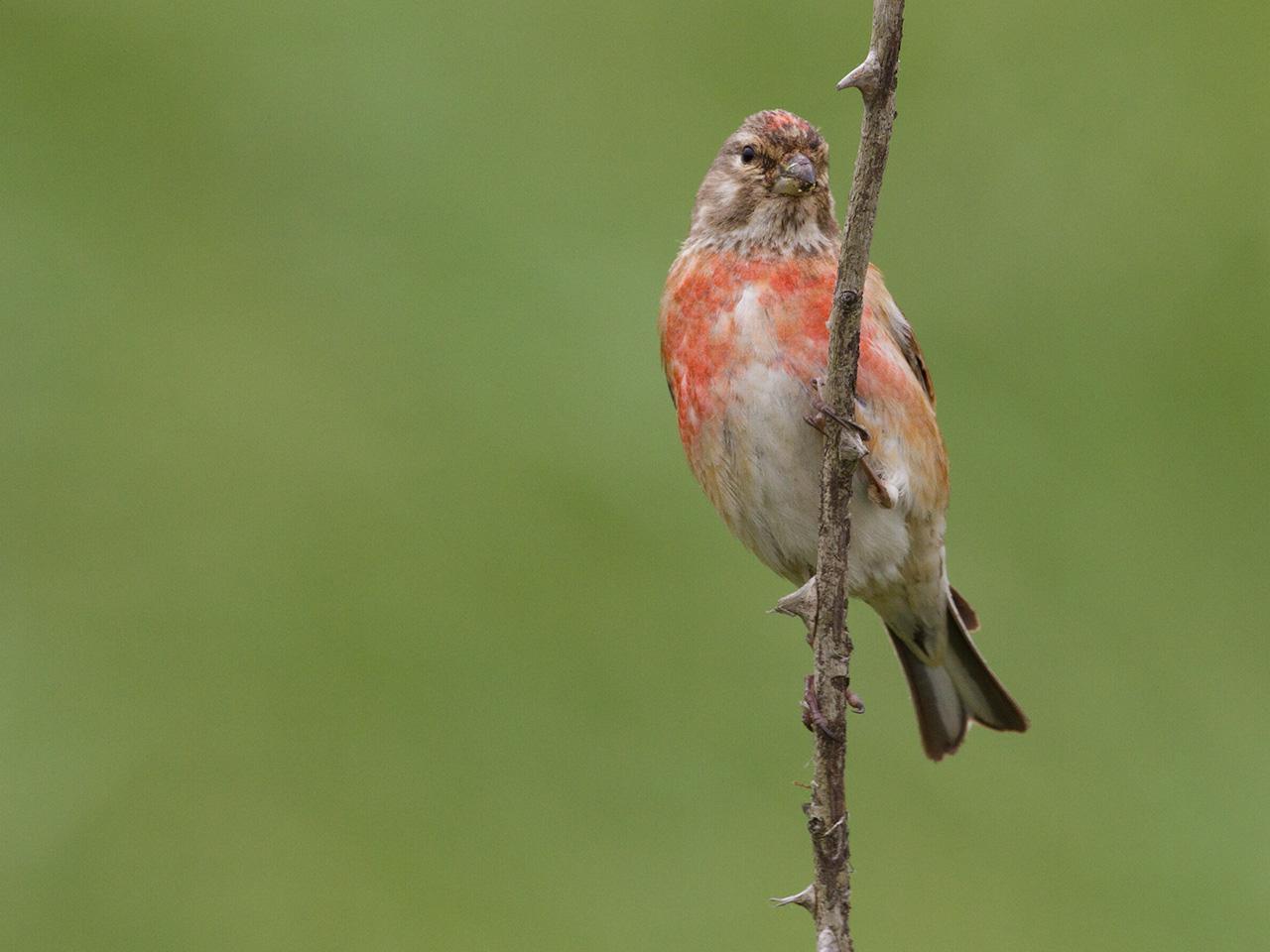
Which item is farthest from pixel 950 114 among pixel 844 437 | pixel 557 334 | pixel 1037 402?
pixel 844 437

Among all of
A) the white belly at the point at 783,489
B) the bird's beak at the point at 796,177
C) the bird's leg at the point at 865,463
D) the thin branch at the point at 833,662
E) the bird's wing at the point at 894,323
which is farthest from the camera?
the bird's wing at the point at 894,323

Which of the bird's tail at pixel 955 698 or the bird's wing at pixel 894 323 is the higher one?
the bird's wing at pixel 894 323

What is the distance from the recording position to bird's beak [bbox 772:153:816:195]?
5.56 meters

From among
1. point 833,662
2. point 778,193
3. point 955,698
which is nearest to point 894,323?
point 778,193

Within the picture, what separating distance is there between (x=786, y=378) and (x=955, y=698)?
1672 millimetres

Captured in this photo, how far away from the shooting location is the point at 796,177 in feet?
18.3

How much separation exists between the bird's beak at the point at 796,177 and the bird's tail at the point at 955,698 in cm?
169

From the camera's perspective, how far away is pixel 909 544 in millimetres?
5809

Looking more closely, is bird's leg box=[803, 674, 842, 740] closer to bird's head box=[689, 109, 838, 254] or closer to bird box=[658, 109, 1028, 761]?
bird box=[658, 109, 1028, 761]

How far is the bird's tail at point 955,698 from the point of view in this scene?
635 cm

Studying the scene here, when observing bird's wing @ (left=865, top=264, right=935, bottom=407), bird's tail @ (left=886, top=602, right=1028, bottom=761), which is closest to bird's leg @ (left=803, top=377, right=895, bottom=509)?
bird's wing @ (left=865, top=264, right=935, bottom=407)

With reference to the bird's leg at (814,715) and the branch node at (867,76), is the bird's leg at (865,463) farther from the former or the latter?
the branch node at (867,76)

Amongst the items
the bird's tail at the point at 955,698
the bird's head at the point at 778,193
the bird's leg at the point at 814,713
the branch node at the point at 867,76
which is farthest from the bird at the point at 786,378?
the branch node at the point at 867,76

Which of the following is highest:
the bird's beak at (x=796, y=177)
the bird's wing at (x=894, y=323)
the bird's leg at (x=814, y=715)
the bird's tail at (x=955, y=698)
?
the bird's beak at (x=796, y=177)
